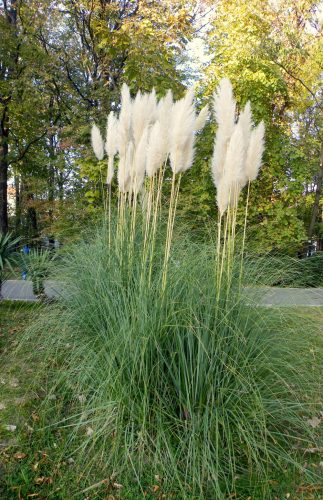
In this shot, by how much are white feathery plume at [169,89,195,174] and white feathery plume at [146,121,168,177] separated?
61 mm

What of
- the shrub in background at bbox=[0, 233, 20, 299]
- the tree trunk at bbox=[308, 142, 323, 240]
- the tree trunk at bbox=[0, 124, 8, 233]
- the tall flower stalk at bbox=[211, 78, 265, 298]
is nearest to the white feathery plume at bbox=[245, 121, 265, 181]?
the tall flower stalk at bbox=[211, 78, 265, 298]

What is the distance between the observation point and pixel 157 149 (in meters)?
2.80

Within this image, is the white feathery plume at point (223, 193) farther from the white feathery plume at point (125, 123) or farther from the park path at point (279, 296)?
the white feathery plume at point (125, 123)

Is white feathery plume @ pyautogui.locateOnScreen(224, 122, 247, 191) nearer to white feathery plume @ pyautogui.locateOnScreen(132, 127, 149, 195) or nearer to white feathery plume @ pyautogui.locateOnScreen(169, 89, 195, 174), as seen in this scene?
white feathery plume @ pyautogui.locateOnScreen(169, 89, 195, 174)

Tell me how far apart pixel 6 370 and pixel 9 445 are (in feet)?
3.34

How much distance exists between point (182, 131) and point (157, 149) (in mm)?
252

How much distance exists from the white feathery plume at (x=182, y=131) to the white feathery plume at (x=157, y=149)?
→ 0.06 metres

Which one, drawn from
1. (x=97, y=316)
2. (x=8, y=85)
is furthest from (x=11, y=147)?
(x=97, y=316)

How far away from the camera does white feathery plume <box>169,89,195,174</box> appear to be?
260 centimetres

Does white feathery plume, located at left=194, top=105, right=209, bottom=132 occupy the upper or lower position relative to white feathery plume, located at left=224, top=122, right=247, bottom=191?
upper

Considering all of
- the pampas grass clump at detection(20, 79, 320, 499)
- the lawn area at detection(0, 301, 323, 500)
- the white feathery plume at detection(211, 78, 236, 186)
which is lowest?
the lawn area at detection(0, 301, 323, 500)

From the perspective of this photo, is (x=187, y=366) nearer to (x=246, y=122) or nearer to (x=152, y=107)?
(x=246, y=122)

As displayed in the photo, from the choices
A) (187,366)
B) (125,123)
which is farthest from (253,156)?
(187,366)

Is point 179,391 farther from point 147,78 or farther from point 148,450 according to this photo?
point 147,78
